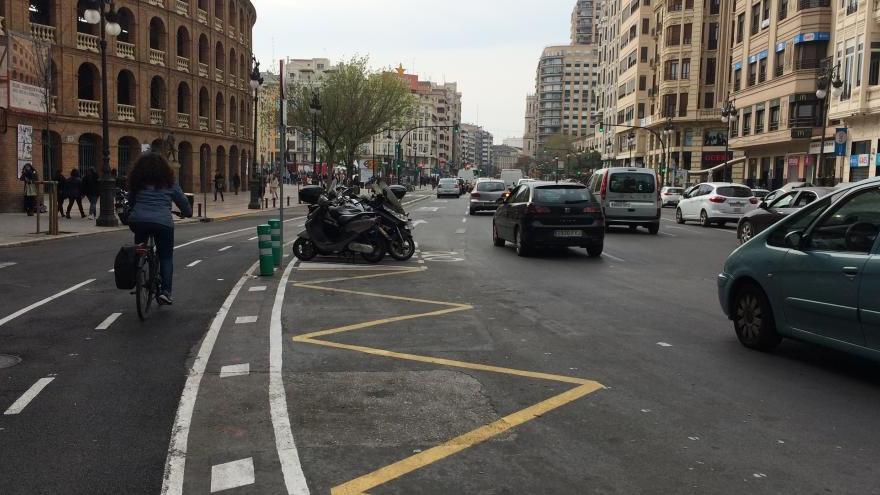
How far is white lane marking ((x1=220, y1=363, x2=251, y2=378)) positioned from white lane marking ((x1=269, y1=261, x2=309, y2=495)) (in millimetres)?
193

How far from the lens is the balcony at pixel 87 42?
35.4 m

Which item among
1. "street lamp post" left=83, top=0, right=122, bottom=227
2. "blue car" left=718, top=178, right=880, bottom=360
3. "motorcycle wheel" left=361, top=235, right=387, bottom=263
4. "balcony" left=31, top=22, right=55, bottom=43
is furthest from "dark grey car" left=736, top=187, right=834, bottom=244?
"balcony" left=31, top=22, right=55, bottom=43

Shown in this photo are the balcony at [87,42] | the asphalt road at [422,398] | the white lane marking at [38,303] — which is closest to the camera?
the asphalt road at [422,398]

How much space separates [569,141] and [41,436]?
138961 mm

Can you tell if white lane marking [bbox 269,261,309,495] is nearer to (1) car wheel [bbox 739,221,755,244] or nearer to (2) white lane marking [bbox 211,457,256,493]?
(2) white lane marking [bbox 211,457,256,493]

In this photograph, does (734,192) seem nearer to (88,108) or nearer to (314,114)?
(314,114)

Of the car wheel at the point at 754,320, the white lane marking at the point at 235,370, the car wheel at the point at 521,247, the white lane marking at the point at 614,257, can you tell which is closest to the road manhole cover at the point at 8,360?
the white lane marking at the point at 235,370

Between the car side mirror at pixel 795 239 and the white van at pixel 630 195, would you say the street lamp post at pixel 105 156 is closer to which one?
the white van at pixel 630 195

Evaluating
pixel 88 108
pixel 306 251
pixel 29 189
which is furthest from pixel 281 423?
Answer: pixel 88 108

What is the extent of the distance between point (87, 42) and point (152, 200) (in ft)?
106

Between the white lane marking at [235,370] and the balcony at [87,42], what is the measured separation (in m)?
34.5

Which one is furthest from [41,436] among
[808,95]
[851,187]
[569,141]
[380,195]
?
[569,141]

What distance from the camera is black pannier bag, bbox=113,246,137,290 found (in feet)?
26.1

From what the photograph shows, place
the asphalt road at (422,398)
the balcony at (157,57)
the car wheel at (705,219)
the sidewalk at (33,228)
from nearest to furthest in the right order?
the asphalt road at (422,398), the sidewalk at (33,228), the car wheel at (705,219), the balcony at (157,57)
